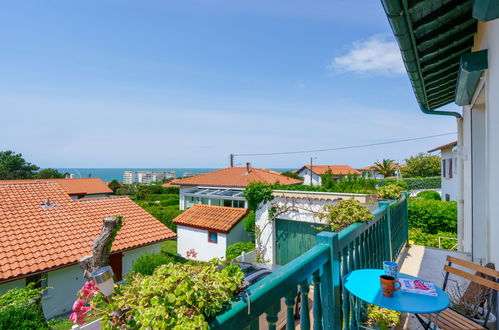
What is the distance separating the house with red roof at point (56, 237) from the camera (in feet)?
28.3

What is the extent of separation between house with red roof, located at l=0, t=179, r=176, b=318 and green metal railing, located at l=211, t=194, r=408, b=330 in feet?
32.0

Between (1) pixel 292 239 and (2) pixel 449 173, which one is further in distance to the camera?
(2) pixel 449 173

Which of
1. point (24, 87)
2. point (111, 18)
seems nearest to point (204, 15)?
point (111, 18)

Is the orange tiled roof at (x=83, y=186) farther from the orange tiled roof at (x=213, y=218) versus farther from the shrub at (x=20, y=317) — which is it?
the shrub at (x=20, y=317)

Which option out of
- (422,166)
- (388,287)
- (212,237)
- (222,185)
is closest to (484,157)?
(388,287)

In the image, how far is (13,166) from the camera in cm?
4650

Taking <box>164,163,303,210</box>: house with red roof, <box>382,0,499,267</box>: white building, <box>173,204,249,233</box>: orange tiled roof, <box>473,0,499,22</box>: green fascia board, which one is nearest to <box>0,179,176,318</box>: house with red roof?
<box>173,204,249,233</box>: orange tiled roof

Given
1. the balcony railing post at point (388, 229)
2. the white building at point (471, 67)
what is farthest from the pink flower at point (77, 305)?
the balcony railing post at point (388, 229)

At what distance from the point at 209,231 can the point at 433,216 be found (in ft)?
39.7

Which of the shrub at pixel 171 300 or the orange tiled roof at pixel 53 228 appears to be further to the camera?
the orange tiled roof at pixel 53 228

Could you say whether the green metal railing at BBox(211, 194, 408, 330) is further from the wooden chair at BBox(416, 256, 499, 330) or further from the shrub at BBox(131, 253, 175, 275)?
the shrub at BBox(131, 253, 175, 275)

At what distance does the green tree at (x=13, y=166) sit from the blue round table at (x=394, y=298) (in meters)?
62.5

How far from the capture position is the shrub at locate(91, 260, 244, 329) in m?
0.77

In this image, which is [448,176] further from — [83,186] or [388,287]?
[83,186]
